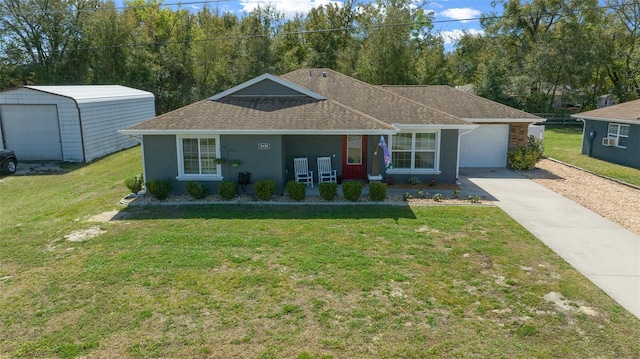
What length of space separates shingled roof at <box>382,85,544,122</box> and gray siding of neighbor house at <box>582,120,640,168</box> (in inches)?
173

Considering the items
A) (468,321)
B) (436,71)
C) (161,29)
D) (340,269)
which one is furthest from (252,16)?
(468,321)

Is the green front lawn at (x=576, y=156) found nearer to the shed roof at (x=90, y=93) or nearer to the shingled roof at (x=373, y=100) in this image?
the shingled roof at (x=373, y=100)

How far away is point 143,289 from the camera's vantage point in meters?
7.40

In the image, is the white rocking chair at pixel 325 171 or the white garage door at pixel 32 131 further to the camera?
the white garage door at pixel 32 131

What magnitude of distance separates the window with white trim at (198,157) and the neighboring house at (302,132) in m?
0.03

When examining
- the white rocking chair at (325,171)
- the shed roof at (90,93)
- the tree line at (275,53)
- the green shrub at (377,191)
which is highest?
the tree line at (275,53)

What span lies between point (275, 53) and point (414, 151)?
21372 mm

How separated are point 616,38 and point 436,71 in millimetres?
15855

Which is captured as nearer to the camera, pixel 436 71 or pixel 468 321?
pixel 468 321

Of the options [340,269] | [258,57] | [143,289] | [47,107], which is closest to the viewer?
[143,289]

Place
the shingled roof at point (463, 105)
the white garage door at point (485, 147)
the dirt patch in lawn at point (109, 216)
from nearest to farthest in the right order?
1. the dirt patch in lawn at point (109, 216)
2. the shingled roof at point (463, 105)
3. the white garage door at point (485, 147)

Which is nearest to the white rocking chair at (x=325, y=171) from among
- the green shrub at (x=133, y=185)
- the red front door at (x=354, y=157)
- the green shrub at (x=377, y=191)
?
the red front door at (x=354, y=157)

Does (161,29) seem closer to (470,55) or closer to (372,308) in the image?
(470,55)

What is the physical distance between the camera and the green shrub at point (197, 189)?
1313 centimetres
